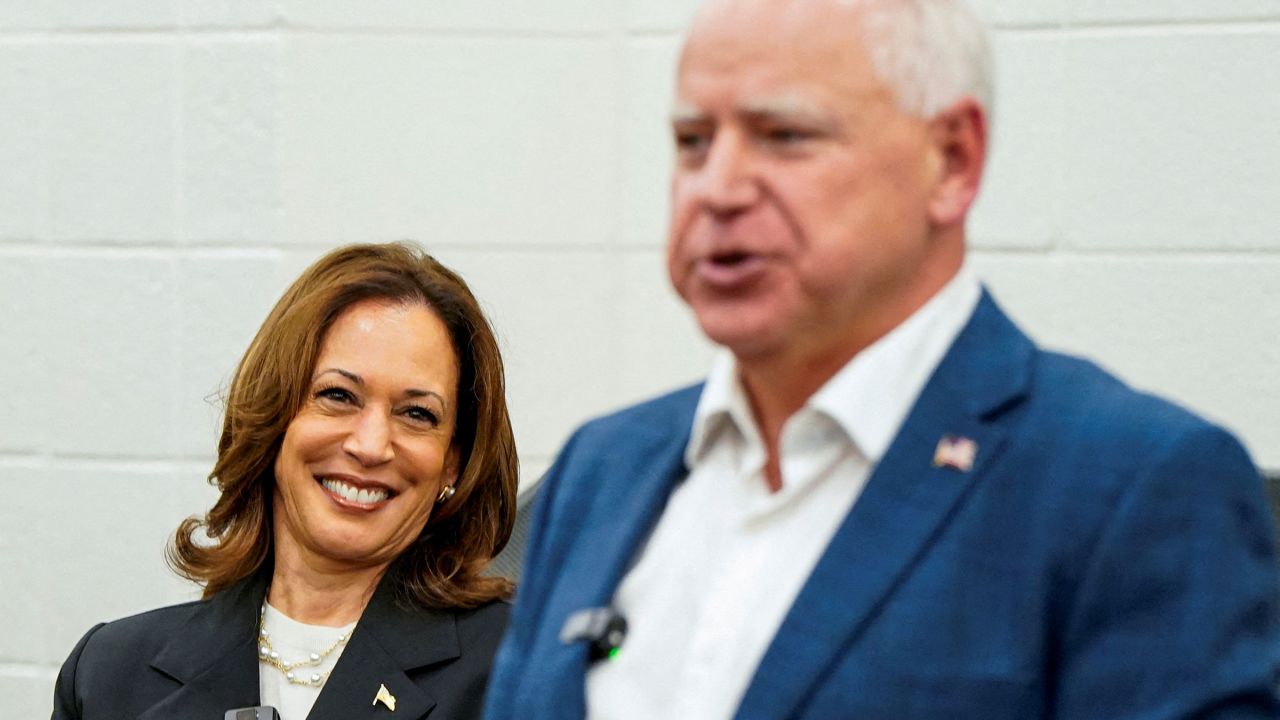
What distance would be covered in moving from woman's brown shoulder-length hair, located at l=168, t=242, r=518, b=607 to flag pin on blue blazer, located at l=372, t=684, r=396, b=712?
0.46 feet

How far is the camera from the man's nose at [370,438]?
2146mm

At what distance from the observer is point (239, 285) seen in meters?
3.24

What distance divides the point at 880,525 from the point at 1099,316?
6.87 feet

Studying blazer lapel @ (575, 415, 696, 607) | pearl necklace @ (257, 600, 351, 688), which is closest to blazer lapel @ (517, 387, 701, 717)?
blazer lapel @ (575, 415, 696, 607)

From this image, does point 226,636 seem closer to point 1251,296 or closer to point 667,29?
point 667,29

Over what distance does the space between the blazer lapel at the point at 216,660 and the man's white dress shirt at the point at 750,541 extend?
1.18m

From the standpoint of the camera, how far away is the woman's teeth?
218cm

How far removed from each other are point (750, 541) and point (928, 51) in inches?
12.2

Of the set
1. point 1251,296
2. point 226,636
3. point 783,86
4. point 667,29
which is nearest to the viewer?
point 783,86

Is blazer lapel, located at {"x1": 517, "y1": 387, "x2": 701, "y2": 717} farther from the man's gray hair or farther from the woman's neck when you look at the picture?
the woman's neck

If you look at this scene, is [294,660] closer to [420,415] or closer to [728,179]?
[420,415]

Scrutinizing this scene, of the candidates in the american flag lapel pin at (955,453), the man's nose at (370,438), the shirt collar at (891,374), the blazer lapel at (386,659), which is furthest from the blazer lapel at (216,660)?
the american flag lapel pin at (955,453)

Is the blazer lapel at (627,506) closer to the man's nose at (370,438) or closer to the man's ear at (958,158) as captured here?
the man's ear at (958,158)

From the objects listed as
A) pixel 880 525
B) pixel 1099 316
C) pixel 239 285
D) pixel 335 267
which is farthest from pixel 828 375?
pixel 239 285
